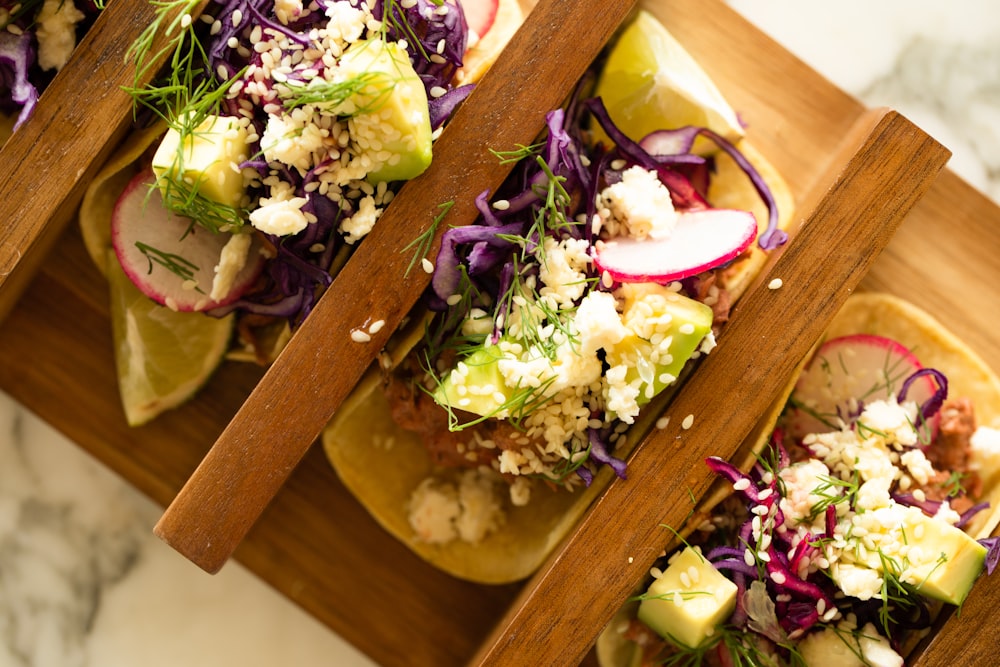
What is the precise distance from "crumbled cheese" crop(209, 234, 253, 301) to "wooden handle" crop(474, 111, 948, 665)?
51.5 inches

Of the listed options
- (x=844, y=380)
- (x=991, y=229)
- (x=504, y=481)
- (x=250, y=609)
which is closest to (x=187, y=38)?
(x=504, y=481)

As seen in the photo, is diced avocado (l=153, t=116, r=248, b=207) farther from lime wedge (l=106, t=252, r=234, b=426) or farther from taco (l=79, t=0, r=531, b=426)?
lime wedge (l=106, t=252, r=234, b=426)

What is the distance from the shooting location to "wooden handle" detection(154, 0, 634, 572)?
256 centimetres

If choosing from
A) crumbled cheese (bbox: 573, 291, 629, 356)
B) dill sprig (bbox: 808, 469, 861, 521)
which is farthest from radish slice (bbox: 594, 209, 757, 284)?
dill sprig (bbox: 808, 469, 861, 521)

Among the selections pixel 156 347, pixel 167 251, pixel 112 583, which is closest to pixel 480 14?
pixel 167 251

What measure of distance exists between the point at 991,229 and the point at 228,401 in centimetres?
283

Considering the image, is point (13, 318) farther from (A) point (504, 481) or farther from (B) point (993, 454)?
(B) point (993, 454)

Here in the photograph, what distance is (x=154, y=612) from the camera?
3.25 m

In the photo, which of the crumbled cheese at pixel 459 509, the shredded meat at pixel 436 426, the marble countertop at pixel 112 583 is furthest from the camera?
the marble countertop at pixel 112 583

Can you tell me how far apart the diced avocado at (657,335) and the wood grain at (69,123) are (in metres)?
1.57

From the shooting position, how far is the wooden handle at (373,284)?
256cm

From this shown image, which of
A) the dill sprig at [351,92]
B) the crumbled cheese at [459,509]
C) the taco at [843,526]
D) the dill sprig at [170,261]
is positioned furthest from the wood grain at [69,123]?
the taco at [843,526]

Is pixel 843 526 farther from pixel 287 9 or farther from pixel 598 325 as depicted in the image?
pixel 287 9

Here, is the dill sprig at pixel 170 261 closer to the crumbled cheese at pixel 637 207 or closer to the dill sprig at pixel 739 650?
the crumbled cheese at pixel 637 207
